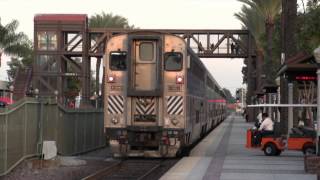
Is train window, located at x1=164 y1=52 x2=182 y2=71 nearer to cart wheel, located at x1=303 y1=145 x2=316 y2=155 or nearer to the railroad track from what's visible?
the railroad track

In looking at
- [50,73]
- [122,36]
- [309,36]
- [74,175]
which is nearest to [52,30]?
[50,73]

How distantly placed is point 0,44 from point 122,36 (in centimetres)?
4243

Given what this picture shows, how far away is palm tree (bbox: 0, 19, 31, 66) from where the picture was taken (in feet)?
204

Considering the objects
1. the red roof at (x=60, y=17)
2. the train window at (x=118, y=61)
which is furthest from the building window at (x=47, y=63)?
the train window at (x=118, y=61)

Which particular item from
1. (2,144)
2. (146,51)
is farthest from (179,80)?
(2,144)

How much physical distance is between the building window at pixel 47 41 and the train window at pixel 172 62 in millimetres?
45886

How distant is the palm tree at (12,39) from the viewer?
62219 millimetres

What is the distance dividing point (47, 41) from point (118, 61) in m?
46.1

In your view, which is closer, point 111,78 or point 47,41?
point 111,78

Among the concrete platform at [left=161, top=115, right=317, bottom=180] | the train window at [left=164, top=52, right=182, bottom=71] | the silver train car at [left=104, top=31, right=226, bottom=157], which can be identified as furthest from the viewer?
the train window at [left=164, top=52, right=182, bottom=71]

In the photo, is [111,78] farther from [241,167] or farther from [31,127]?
[241,167]

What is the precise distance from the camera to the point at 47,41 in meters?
67.4

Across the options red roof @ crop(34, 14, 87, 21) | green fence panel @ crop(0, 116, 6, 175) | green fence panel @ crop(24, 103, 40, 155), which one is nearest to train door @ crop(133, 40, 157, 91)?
green fence panel @ crop(24, 103, 40, 155)

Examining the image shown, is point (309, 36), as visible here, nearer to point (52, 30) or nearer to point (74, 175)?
point (74, 175)
